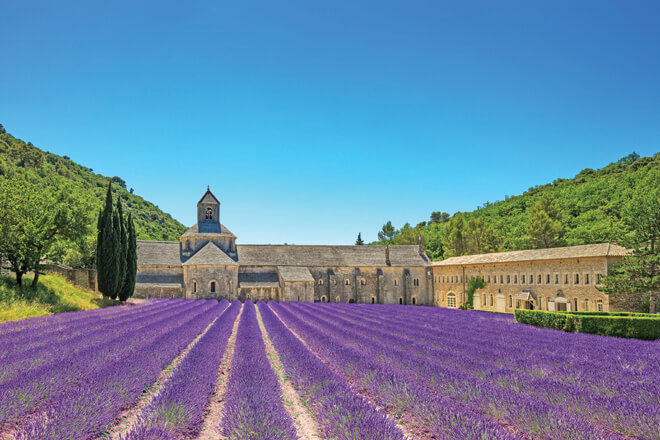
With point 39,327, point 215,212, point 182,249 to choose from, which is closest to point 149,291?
point 182,249

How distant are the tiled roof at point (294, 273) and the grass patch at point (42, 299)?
2000 centimetres

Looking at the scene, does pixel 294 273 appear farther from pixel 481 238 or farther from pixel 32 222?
pixel 481 238

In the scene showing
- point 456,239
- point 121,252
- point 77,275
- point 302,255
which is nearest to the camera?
point 121,252

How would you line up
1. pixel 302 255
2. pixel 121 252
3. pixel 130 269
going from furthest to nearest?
pixel 302 255, pixel 130 269, pixel 121 252

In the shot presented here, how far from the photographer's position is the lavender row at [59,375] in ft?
20.9

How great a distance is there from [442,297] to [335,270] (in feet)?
42.9

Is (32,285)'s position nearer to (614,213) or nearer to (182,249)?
(182,249)

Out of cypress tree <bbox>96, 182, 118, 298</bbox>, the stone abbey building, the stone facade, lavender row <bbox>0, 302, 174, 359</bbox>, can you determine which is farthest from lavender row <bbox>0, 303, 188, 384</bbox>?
the stone facade

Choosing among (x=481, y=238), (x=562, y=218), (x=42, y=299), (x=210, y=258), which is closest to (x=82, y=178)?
(x=210, y=258)

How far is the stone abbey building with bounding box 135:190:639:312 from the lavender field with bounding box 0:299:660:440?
20383mm

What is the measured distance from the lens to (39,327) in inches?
602

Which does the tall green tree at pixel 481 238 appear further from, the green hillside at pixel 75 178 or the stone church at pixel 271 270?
the green hillside at pixel 75 178

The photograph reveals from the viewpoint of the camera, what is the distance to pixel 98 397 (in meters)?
6.57

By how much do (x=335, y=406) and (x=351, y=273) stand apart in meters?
45.7
